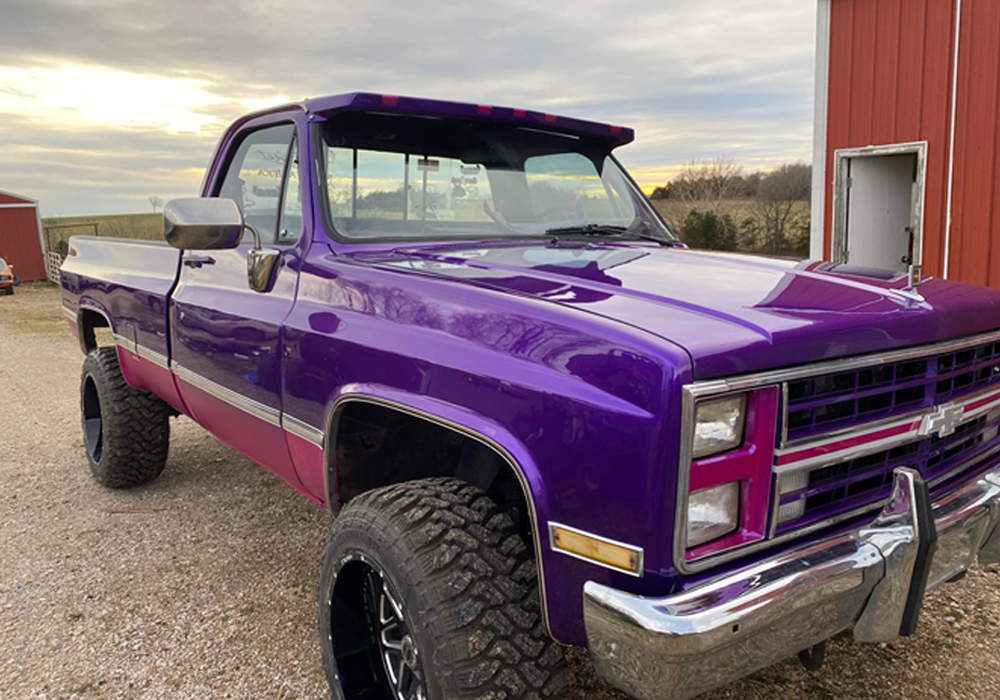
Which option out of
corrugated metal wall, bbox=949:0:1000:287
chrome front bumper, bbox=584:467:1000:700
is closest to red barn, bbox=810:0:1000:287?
corrugated metal wall, bbox=949:0:1000:287

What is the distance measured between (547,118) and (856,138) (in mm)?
6316

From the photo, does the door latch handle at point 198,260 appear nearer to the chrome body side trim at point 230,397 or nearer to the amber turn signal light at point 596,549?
the chrome body side trim at point 230,397

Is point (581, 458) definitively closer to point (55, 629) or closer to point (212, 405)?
point (212, 405)

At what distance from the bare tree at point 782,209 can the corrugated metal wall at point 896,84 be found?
9919 mm

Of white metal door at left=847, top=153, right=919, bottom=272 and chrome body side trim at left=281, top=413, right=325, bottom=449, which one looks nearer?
chrome body side trim at left=281, top=413, right=325, bottom=449

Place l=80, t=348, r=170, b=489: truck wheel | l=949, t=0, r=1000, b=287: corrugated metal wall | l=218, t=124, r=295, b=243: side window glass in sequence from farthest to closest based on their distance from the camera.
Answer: l=949, t=0, r=1000, b=287: corrugated metal wall → l=80, t=348, r=170, b=489: truck wheel → l=218, t=124, r=295, b=243: side window glass

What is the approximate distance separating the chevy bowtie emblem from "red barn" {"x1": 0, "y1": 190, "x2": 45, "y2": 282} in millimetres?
33946

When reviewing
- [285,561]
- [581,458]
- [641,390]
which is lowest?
[285,561]

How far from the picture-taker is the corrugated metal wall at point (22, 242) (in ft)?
97.7

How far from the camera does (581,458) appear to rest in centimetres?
170

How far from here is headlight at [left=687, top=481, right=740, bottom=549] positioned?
169 centimetres

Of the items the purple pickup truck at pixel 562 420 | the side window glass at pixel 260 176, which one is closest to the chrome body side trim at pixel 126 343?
the side window glass at pixel 260 176

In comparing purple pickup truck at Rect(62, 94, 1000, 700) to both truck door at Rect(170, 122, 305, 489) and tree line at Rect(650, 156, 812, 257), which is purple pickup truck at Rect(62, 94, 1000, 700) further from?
tree line at Rect(650, 156, 812, 257)

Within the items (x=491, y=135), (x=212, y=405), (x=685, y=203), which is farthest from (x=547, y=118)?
(x=685, y=203)
